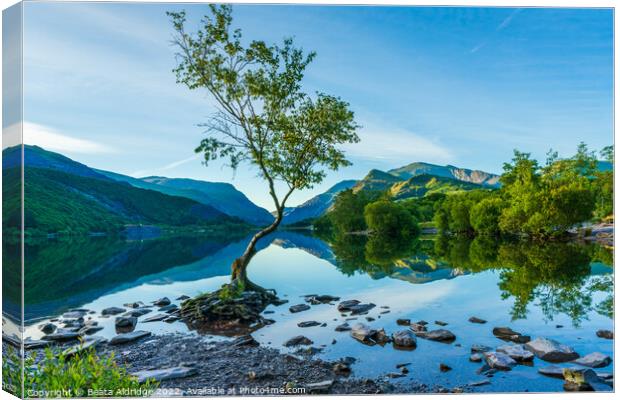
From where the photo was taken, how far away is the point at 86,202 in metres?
29.0

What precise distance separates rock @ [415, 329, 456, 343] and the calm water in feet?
0.76

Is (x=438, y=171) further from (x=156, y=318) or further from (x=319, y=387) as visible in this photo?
(x=156, y=318)

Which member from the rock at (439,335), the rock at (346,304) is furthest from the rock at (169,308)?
the rock at (439,335)

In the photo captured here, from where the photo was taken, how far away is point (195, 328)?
10.7m

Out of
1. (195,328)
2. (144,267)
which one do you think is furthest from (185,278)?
(195,328)

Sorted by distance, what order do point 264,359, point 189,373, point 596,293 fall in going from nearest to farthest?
point 189,373 < point 264,359 < point 596,293

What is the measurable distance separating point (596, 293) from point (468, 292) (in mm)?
4003

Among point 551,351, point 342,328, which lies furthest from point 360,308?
point 551,351

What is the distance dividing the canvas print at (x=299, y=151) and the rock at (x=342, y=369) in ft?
0.18

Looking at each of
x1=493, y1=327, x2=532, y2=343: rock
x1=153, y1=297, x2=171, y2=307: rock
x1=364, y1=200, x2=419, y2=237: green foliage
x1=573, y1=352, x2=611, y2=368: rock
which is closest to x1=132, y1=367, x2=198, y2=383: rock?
x1=153, y1=297, x2=171, y2=307: rock

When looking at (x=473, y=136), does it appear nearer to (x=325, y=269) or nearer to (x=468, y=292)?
(x=468, y=292)

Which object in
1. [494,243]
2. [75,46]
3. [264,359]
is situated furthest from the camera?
[494,243]

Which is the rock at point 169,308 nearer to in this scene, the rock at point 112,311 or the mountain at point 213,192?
the rock at point 112,311

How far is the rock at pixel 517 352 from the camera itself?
8.04 m
